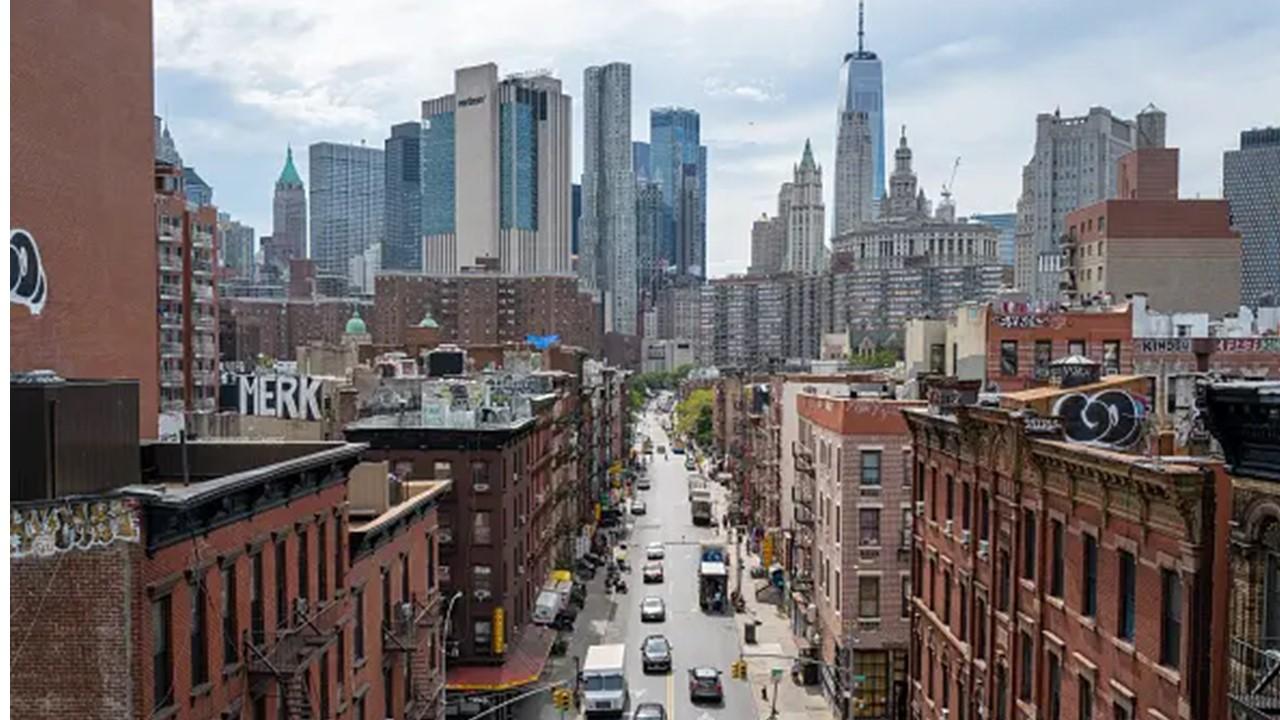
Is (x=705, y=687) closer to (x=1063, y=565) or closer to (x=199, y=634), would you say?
(x=1063, y=565)

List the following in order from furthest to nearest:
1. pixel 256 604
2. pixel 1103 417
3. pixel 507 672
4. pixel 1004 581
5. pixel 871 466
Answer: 1. pixel 507 672
2. pixel 871 466
3. pixel 1004 581
4. pixel 1103 417
5. pixel 256 604

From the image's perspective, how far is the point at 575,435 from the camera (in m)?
96.8

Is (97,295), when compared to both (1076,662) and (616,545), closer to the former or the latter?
(1076,662)

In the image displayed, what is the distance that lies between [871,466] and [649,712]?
14218 mm

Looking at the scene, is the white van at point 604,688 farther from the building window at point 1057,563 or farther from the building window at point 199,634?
the building window at point 199,634

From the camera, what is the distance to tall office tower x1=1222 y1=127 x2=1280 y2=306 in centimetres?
18750

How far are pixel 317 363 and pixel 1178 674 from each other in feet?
263

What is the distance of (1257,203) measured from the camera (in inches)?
7495

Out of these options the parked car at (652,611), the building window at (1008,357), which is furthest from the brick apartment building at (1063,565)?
the parked car at (652,611)

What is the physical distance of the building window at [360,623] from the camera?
31.3 m

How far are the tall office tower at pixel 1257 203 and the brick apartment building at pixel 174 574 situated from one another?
615 feet

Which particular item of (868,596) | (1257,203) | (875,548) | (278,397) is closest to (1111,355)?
(875,548)

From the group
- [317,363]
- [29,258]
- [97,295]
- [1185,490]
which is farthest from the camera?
[317,363]

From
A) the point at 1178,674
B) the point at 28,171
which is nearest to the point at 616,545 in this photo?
the point at 28,171
